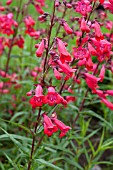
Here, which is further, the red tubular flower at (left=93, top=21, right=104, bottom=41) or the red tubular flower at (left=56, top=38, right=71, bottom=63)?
the red tubular flower at (left=93, top=21, right=104, bottom=41)

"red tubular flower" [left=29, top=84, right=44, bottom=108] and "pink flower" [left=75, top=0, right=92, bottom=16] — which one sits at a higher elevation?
"pink flower" [left=75, top=0, right=92, bottom=16]

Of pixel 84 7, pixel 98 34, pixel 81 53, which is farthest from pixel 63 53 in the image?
pixel 84 7

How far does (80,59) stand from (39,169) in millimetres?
1453

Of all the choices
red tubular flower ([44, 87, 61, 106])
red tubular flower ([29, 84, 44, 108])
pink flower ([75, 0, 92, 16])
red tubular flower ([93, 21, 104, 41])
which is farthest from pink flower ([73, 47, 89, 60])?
red tubular flower ([29, 84, 44, 108])

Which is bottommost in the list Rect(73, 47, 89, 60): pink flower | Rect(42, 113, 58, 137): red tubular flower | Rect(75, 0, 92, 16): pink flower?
Rect(42, 113, 58, 137): red tubular flower

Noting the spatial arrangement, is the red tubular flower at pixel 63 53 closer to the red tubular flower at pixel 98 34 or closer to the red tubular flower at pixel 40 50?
the red tubular flower at pixel 40 50

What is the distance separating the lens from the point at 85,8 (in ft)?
12.5

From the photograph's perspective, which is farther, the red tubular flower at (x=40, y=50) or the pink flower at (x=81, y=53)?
the pink flower at (x=81, y=53)

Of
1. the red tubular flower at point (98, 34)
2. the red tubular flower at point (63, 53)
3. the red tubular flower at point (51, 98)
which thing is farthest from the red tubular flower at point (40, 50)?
the red tubular flower at point (98, 34)

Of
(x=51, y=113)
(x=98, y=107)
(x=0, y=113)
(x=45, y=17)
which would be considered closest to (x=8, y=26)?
(x=0, y=113)

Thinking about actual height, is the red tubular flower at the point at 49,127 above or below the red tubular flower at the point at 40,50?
below

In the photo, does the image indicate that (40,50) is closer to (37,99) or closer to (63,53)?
(63,53)

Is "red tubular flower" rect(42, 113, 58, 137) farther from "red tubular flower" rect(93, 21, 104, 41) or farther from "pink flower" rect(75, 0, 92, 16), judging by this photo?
"pink flower" rect(75, 0, 92, 16)

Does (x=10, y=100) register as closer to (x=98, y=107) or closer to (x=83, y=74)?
(x=98, y=107)
